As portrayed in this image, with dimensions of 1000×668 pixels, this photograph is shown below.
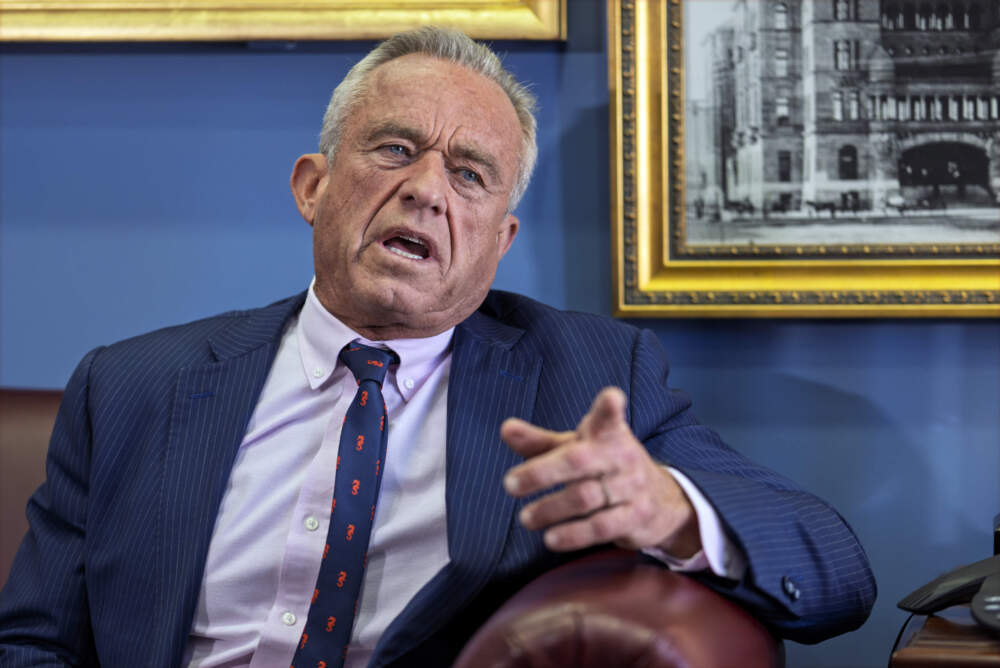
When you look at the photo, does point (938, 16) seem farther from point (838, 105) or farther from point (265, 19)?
point (265, 19)

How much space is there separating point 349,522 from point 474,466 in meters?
0.20

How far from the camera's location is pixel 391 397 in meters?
1.59

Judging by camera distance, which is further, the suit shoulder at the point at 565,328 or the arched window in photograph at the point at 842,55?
the arched window in photograph at the point at 842,55

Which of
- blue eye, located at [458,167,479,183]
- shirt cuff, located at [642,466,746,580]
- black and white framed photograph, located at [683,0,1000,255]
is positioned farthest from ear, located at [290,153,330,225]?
shirt cuff, located at [642,466,746,580]

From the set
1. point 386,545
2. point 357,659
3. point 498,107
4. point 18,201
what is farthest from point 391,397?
point 18,201

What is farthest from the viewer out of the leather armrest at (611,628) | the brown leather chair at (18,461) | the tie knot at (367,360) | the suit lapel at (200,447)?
the brown leather chair at (18,461)

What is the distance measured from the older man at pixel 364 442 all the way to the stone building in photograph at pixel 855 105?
45cm

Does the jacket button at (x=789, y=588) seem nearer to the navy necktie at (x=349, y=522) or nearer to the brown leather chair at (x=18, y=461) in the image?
the navy necktie at (x=349, y=522)

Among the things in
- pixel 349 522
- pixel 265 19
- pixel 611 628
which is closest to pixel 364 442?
pixel 349 522

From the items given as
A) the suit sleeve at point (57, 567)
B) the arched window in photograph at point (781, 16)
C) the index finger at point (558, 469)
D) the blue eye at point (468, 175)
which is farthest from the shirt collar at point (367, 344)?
the arched window in photograph at point (781, 16)

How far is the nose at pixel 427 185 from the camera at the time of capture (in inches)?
60.1

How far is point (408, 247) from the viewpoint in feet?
5.15

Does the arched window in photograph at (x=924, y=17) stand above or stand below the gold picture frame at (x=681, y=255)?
above

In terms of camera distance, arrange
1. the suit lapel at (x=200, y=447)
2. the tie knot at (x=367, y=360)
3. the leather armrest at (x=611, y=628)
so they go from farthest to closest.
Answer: the tie knot at (x=367, y=360) → the suit lapel at (x=200, y=447) → the leather armrest at (x=611, y=628)
